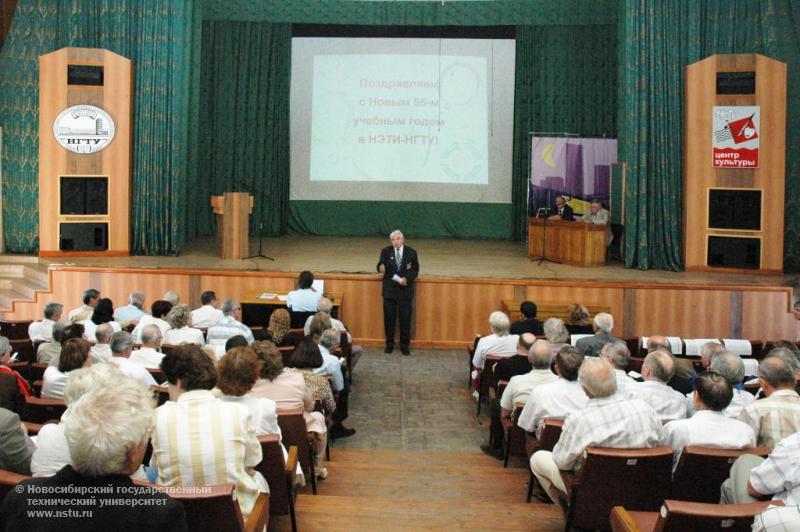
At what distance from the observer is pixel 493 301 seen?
9.77m

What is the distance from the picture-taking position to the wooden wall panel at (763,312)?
9688 mm

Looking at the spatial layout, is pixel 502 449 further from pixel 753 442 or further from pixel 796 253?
pixel 796 253

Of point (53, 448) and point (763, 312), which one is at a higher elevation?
point (53, 448)

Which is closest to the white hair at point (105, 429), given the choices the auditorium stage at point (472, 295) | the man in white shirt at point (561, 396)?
the man in white shirt at point (561, 396)

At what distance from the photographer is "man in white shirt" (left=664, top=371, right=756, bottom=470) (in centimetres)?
360

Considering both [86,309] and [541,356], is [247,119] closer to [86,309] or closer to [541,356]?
[86,309]

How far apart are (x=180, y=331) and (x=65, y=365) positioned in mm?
1686

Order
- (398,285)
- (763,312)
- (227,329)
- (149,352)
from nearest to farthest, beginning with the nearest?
(149,352), (227,329), (398,285), (763,312)

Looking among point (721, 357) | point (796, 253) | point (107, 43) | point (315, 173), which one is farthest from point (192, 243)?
point (721, 357)

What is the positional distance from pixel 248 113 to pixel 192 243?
275 cm

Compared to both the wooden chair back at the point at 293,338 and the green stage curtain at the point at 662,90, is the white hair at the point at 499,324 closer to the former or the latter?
the wooden chair back at the point at 293,338

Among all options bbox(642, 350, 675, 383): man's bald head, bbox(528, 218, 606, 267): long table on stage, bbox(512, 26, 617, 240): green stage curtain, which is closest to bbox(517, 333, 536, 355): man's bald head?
bbox(642, 350, 675, 383): man's bald head

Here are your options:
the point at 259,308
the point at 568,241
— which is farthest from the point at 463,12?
the point at 259,308

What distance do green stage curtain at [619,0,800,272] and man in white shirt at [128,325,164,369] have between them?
739 centimetres
